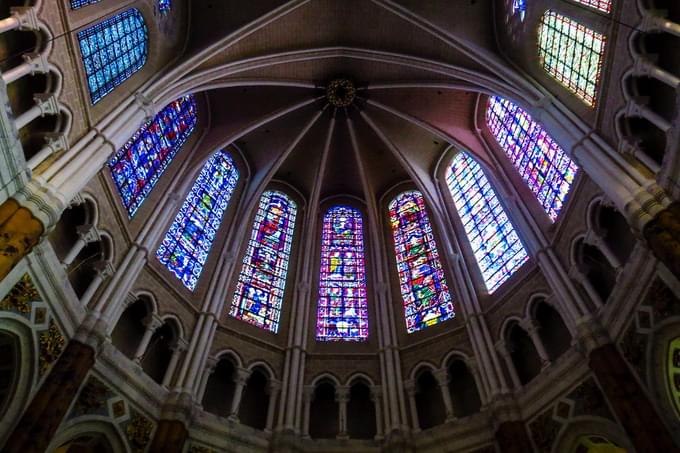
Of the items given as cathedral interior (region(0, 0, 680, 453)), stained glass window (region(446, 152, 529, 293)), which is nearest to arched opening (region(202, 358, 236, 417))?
cathedral interior (region(0, 0, 680, 453))

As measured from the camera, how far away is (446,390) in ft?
54.4

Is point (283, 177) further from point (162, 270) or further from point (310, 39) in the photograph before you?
point (162, 270)

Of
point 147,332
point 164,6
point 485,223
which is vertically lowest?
point 147,332

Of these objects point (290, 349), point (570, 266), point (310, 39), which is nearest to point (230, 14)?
point (310, 39)

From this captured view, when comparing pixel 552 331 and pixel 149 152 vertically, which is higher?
pixel 149 152

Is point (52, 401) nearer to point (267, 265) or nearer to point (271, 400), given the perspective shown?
point (271, 400)

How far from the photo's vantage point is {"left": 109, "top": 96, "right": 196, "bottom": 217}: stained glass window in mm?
16641

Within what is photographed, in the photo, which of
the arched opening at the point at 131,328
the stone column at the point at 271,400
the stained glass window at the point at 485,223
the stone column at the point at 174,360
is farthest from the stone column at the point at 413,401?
the arched opening at the point at 131,328

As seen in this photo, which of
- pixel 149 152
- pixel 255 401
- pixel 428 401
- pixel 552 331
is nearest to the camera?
pixel 552 331

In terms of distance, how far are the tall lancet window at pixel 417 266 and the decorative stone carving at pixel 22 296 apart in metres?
11.9

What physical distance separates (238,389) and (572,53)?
13.8 meters

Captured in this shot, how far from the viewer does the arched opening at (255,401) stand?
1688cm

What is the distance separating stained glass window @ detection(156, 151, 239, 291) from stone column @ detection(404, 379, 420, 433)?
7.61 m

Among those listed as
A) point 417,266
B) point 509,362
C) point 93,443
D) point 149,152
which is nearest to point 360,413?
point 509,362
